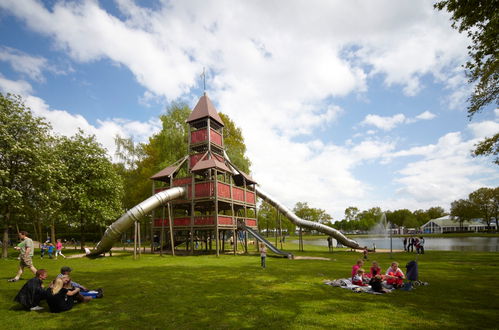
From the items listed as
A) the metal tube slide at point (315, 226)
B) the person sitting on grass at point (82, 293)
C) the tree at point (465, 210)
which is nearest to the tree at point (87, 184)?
the metal tube slide at point (315, 226)

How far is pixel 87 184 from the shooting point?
28.0 meters

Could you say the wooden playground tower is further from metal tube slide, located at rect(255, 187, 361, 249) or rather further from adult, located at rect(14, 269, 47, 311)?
adult, located at rect(14, 269, 47, 311)

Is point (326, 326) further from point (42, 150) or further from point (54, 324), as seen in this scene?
point (42, 150)

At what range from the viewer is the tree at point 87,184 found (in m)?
26.5

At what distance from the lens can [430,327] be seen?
6.26m

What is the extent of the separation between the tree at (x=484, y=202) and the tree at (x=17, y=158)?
351 ft

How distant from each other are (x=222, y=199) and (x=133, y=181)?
92.0 feet

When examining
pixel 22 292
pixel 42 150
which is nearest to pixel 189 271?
pixel 22 292

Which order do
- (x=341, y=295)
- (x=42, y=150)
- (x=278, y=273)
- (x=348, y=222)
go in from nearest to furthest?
(x=341, y=295), (x=278, y=273), (x=42, y=150), (x=348, y=222)

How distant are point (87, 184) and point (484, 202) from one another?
4095 inches

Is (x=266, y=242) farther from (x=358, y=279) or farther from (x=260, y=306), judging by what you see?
(x=260, y=306)

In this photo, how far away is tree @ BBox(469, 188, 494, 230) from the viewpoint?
82.4 m

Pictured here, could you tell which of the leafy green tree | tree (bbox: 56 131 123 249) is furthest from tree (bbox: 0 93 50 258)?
the leafy green tree

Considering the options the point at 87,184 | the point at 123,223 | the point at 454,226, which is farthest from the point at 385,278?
the point at 454,226
